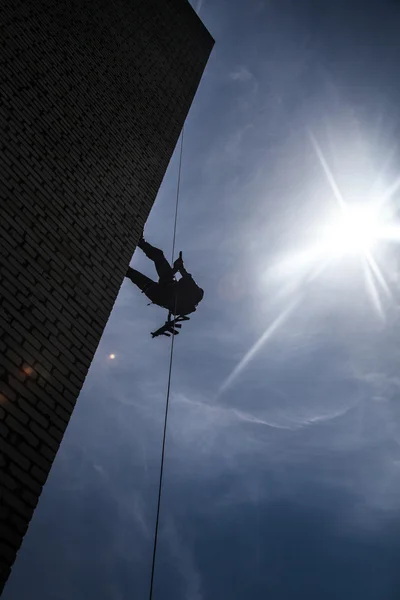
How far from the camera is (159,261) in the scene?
746 cm

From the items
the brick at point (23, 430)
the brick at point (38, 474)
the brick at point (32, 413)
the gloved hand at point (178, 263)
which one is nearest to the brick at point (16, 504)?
the brick at point (38, 474)

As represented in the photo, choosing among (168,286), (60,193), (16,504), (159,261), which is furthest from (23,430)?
(159,261)

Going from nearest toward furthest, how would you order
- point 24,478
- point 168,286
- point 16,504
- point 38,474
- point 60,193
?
1. point 16,504
2. point 24,478
3. point 38,474
4. point 60,193
5. point 168,286

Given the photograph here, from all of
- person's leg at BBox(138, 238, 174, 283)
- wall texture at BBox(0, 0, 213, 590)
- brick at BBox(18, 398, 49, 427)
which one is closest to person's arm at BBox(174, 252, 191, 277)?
person's leg at BBox(138, 238, 174, 283)

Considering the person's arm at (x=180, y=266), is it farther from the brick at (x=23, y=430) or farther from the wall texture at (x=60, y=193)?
the brick at (x=23, y=430)

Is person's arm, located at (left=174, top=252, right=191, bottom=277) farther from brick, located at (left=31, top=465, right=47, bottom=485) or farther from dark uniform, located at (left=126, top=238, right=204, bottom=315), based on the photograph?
brick, located at (left=31, top=465, right=47, bottom=485)

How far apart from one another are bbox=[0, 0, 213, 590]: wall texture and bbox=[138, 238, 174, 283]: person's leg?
2007mm

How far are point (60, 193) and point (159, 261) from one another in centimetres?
355

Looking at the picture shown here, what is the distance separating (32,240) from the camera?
3463 millimetres

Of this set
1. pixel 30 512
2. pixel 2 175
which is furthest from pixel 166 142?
pixel 30 512

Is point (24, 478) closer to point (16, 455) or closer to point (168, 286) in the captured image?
point (16, 455)

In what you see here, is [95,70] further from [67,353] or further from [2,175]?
[67,353]

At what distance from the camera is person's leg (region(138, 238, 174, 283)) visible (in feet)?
24.1

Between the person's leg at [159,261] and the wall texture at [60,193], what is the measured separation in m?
2.01
